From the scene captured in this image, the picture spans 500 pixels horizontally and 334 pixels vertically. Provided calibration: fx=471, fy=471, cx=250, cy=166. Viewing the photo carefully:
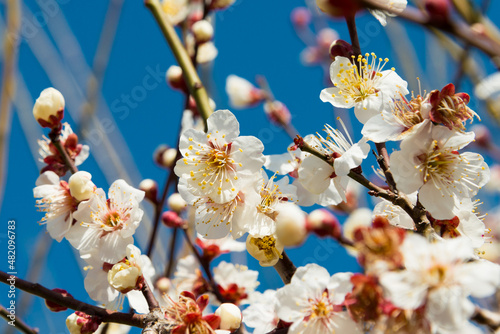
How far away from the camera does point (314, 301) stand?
118 centimetres

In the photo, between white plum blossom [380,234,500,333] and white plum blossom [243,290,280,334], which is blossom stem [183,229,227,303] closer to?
white plum blossom [243,290,280,334]

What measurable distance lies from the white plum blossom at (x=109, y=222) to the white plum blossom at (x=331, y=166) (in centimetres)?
53

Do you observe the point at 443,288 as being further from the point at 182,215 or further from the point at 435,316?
the point at 182,215

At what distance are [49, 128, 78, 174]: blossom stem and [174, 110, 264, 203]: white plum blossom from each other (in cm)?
41

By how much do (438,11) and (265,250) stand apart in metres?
0.81

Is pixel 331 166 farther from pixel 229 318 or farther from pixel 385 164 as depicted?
pixel 229 318

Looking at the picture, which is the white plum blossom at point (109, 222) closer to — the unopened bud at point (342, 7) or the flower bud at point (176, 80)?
the flower bud at point (176, 80)

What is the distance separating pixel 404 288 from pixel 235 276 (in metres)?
1.09

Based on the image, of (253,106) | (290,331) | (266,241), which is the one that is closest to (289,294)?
(290,331)

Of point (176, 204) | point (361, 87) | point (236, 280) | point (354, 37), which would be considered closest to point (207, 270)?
point (236, 280)

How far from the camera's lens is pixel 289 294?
116 centimetres

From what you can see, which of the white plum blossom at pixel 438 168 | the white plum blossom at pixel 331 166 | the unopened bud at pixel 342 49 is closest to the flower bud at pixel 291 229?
the white plum blossom at pixel 331 166

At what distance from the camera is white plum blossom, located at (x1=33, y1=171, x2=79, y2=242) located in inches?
57.1

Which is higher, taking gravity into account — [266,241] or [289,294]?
[266,241]
